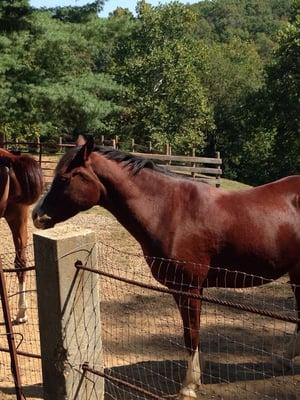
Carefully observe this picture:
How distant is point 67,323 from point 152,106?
1164 inches

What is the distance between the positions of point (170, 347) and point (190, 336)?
1117mm

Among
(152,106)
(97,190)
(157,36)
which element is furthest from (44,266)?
(157,36)

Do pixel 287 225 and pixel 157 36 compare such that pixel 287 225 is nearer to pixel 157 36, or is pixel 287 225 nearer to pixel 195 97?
pixel 195 97

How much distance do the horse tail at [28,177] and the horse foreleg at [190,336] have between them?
245 centimetres

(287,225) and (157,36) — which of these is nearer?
(287,225)

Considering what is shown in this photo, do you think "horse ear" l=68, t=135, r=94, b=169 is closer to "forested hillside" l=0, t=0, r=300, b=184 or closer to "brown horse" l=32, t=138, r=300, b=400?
"brown horse" l=32, t=138, r=300, b=400

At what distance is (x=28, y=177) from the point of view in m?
5.80

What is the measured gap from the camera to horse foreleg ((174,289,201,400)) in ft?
12.8

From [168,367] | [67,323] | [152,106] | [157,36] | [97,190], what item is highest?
[157,36]

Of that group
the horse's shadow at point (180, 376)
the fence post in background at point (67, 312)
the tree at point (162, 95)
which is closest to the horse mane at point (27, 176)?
the horse's shadow at point (180, 376)

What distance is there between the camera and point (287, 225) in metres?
4.25

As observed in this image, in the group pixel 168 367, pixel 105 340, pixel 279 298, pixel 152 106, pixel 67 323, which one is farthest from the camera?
pixel 152 106

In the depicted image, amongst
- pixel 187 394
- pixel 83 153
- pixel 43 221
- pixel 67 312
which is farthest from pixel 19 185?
pixel 67 312

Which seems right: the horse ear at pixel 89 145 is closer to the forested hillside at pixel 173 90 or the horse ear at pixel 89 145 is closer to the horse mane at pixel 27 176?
the horse mane at pixel 27 176
